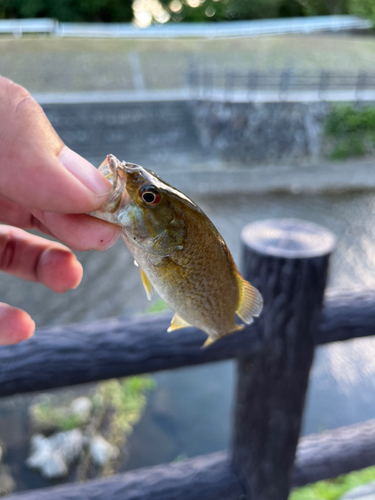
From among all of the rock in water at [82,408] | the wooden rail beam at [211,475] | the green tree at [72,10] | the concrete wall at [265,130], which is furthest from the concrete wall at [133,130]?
the green tree at [72,10]

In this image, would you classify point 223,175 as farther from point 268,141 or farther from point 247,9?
point 247,9

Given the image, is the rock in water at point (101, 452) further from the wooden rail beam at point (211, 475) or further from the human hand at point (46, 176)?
the human hand at point (46, 176)

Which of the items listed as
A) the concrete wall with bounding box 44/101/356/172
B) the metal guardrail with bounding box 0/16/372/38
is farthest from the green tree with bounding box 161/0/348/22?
the concrete wall with bounding box 44/101/356/172

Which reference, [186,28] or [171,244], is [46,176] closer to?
[171,244]

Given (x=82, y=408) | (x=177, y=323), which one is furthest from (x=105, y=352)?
(x=82, y=408)

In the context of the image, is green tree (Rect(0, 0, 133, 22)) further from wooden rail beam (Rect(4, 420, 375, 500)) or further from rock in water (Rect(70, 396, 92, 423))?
wooden rail beam (Rect(4, 420, 375, 500))
